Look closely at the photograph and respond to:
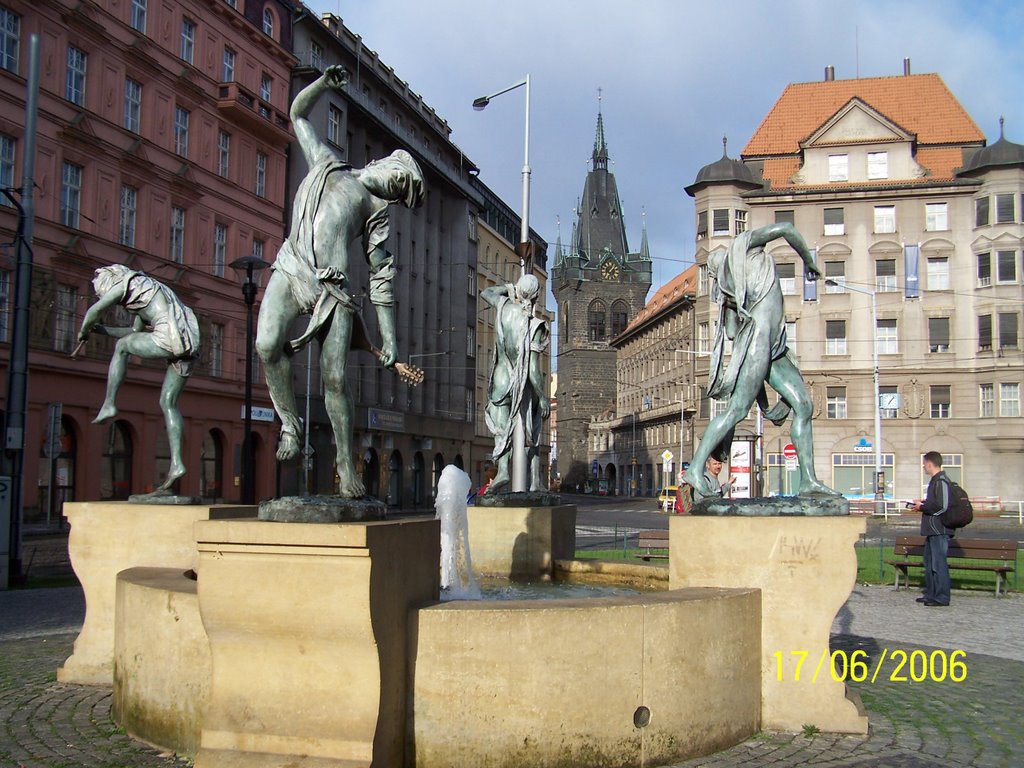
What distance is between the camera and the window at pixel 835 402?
52312 millimetres

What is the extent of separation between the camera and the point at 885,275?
52594mm

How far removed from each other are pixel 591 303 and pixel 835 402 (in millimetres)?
71248

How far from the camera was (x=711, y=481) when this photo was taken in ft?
22.7

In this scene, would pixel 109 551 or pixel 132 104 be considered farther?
pixel 132 104

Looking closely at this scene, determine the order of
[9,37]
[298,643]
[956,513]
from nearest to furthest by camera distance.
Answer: [298,643]
[956,513]
[9,37]

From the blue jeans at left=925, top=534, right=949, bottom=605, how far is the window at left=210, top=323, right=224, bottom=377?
89.9 feet

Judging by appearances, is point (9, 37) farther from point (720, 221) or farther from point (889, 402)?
point (889, 402)

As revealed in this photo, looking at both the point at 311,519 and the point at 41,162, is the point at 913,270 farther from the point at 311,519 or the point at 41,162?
the point at 311,519

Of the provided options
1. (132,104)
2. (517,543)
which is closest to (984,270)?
(132,104)

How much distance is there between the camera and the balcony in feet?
117

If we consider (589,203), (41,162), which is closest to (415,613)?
(41,162)

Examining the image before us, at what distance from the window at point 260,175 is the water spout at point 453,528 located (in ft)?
107

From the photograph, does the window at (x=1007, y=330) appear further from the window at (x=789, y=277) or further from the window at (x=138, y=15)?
the window at (x=138, y=15)

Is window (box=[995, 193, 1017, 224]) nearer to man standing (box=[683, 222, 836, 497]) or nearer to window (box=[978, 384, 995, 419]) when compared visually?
window (box=[978, 384, 995, 419])
